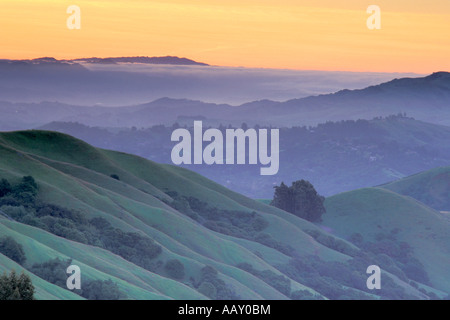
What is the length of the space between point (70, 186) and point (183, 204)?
4914 cm

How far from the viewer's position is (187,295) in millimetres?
102000

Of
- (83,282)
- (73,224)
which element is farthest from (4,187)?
(83,282)

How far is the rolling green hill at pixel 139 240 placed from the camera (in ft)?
324

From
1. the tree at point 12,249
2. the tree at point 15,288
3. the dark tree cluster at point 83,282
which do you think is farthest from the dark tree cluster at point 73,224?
the tree at point 15,288

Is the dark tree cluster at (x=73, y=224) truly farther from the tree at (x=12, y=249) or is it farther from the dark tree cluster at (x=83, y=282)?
the dark tree cluster at (x=83, y=282)

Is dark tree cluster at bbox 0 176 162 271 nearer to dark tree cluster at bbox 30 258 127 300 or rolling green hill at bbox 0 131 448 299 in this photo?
rolling green hill at bbox 0 131 448 299

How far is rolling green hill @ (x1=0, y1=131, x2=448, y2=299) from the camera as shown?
98688 mm

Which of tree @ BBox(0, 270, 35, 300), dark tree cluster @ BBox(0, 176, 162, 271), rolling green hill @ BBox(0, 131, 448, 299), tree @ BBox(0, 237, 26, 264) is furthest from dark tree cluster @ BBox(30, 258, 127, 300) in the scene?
dark tree cluster @ BBox(0, 176, 162, 271)

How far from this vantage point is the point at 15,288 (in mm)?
52688

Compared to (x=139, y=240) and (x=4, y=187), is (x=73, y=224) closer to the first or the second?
(x=139, y=240)

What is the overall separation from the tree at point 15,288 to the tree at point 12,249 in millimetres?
30190

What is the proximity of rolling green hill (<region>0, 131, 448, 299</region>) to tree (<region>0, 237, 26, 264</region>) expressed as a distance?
96 centimetres

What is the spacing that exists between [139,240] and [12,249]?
48004mm
